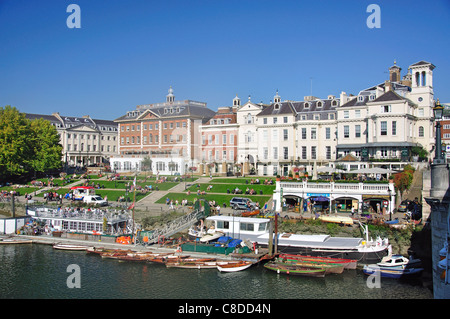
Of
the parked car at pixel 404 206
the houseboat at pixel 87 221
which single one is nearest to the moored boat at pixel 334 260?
the parked car at pixel 404 206

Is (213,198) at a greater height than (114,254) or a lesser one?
greater

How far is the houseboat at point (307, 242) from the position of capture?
104 ft

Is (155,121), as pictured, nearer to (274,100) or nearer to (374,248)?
(274,100)

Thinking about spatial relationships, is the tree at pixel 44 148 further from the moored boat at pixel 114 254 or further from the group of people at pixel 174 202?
the moored boat at pixel 114 254

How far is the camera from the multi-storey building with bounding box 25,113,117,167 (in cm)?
9925

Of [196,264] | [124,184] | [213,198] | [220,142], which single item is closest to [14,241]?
[196,264]

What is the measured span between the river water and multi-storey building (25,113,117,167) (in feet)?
227

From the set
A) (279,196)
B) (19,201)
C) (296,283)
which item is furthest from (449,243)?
(19,201)

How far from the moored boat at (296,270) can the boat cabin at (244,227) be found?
5722 millimetres

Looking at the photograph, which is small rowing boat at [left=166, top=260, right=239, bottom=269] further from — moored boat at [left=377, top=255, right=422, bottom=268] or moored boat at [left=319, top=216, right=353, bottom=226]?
moored boat at [left=377, top=255, right=422, bottom=268]

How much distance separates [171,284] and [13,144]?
168ft

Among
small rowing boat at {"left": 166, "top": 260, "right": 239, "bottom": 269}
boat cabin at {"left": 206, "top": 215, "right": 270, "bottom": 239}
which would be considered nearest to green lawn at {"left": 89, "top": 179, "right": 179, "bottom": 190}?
boat cabin at {"left": 206, "top": 215, "right": 270, "bottom": 239}

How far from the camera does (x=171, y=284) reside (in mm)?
28969

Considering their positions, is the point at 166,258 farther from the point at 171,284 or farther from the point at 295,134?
the point at 295,134
